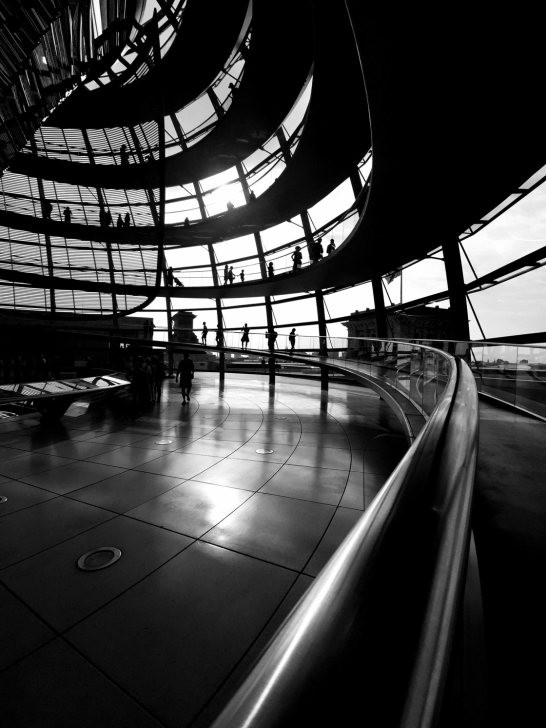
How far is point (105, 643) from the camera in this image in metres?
2.30

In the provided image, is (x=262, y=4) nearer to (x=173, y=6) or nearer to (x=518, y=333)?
(x=173, y=6)

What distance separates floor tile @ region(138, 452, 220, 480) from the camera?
5340mm

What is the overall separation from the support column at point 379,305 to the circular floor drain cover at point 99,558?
13.2 metres

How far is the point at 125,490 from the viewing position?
15.2 ft

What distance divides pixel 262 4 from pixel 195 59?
7.50 meters

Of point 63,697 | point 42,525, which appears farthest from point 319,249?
point 63,697

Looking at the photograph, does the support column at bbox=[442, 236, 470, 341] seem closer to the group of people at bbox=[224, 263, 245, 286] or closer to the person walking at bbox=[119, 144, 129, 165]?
the group of people at bbox=[224, 263, 245, 286]

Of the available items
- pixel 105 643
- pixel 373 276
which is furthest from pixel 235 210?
pixel 105 643

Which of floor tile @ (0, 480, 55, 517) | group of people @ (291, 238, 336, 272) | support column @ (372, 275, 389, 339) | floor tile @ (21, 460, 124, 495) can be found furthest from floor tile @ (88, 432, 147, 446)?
group of people @ (291, 238, 336, 272)

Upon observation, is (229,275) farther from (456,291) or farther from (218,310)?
(456,291)

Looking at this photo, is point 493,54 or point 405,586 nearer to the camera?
point 405,586

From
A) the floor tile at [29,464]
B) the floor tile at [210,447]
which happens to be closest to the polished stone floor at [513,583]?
the floor tile at [210,447]

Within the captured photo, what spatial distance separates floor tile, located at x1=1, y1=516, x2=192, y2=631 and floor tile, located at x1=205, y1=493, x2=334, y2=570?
534 millimetres

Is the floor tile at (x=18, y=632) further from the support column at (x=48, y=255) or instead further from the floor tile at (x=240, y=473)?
the support column at (x=48, y=255)
